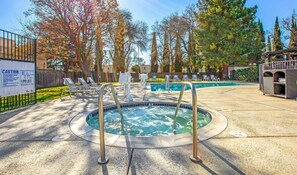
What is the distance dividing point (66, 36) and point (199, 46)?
16.9 m

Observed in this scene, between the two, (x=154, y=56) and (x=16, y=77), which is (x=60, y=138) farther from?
(x=154, y=56)

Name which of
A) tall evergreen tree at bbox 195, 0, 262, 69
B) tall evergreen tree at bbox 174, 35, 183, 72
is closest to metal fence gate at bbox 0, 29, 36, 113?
tall evergreen tree at bbox 195, 0, 262, 69

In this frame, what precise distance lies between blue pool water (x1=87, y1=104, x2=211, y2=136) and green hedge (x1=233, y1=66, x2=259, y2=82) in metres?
18.4

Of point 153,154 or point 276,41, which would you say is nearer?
point 153,154

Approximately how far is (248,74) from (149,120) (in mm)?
19930

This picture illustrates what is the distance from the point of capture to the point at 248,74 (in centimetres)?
2077

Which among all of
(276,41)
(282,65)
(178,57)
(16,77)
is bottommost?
(16,77)

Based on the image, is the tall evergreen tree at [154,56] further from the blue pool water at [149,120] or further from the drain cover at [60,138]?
the drain cover at [60,138]

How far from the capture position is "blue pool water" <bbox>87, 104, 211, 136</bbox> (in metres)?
4.31

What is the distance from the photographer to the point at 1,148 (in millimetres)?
2551

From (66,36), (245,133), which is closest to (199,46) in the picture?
(66,36)

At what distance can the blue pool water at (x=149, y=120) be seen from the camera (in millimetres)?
4306

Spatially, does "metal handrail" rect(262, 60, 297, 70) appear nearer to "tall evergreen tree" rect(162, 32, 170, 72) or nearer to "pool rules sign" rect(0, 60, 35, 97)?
"pool rules sign" rect(0, 60, 35, 97)

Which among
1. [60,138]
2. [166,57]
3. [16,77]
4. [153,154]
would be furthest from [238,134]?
[166,57]
